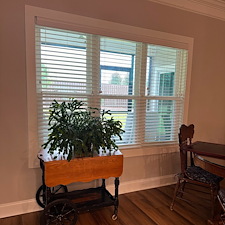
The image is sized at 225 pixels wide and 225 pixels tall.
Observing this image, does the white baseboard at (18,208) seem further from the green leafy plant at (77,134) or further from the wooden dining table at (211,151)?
the wooden dining table at (211,151)

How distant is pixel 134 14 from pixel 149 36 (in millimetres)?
333

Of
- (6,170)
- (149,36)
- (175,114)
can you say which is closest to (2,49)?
(6,170)

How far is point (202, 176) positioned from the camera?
2211 millimetres

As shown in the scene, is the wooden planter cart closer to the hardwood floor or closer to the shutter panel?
the hardwood floor

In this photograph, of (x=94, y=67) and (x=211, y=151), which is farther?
(x=94, y=67)

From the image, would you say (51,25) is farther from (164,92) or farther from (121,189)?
(121,189)

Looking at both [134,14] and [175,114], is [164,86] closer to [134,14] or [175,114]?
[175,114]

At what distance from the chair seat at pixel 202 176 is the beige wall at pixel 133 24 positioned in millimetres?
630

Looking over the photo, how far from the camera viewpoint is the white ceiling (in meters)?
2.67

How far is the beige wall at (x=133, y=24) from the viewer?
196cm

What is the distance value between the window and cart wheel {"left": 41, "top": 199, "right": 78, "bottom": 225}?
0.71 meters

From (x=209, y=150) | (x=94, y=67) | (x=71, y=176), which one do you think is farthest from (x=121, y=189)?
(x=94, y=67)

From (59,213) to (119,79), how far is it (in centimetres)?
166

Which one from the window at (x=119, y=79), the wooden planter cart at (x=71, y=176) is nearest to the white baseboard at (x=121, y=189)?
the wooden planter cart at (x=71, y=176)
